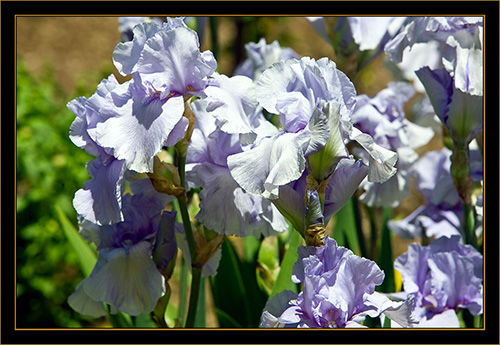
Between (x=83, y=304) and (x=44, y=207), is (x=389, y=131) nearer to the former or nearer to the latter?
(x=83, y=304)

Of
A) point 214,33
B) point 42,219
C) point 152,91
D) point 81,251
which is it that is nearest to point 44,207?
point 42,219

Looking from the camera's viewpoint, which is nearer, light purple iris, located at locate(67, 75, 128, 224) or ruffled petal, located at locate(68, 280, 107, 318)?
light purple iris, located at locate(67, 75, 128, 224)

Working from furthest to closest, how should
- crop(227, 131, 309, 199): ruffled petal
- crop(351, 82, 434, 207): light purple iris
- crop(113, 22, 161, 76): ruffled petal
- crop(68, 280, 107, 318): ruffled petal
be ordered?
crop(351, 82, 434, 207): light purple iris, crop(68, 280, 107, 318): ruffled petal, crop(113, 22, 161, 76): ruffled petal, crop(227, 131, 309, 199): ruffled petal

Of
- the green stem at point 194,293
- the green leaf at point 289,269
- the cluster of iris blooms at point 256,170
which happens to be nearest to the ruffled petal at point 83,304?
the cluster of iris blooms at point 256,170

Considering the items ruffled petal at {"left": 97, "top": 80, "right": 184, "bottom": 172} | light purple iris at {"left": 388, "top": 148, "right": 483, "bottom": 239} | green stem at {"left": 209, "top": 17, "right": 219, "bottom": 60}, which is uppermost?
green stem at {"left": 209, "top": 17, "right": 219, "bottom": 60}

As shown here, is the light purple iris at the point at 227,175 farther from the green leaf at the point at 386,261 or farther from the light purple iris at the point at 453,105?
the green leaf at the point at 386,261

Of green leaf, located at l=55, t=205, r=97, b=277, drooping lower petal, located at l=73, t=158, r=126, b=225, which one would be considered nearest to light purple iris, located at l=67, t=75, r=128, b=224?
drooping lower petal, located at l=73, t=158, r=126, b=225

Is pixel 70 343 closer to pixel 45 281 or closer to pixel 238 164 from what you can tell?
pixel 238 164

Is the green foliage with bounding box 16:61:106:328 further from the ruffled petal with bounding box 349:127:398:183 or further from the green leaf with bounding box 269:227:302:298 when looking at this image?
the ruffled petal with bounding box 349:127:398:183
